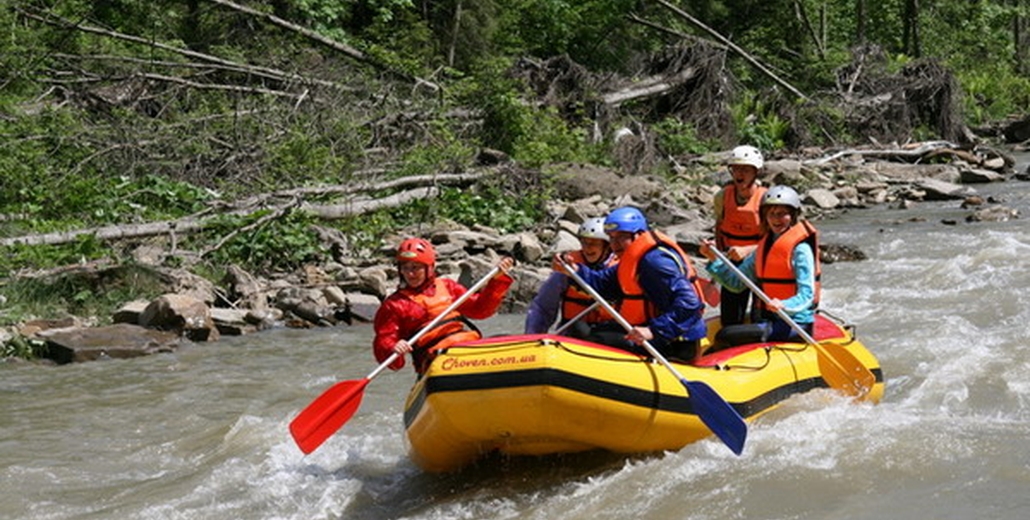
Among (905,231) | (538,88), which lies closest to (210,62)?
(538,88)

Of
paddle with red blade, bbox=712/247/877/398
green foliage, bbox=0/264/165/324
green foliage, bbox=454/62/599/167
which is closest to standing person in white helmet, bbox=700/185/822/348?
paddle with red blade, bbox=712/247/877/398

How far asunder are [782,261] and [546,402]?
6.63 ft

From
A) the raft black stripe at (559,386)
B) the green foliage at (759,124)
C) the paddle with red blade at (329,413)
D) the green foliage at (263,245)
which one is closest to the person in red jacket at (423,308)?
the paddle with red blade at (329,413)

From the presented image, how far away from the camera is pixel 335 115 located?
15492 mm

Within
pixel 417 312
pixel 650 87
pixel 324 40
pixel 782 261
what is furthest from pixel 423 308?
pixel 650 87

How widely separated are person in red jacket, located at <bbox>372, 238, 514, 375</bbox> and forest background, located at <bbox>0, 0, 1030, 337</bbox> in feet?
15.7

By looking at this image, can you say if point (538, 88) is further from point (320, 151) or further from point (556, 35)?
point (320, 151)

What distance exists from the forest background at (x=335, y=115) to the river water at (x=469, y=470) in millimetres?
2162

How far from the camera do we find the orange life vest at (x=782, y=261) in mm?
6801

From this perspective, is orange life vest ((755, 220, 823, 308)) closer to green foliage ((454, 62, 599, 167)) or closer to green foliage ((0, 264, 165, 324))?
green foliage ((0, 264, 165, 324))

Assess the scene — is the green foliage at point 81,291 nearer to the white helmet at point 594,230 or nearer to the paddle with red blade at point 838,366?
the white helmet at point 594,230

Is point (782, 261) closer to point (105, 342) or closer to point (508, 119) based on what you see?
point (105, 342)

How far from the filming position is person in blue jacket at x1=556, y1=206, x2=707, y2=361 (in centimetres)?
604

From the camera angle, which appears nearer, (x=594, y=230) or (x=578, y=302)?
(x=594, y=230)
